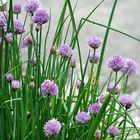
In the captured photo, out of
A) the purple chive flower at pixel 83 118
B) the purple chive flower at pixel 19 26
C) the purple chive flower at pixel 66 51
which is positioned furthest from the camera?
the purple chive flower at pixel 19 26

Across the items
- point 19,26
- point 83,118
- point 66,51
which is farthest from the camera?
point 19,26

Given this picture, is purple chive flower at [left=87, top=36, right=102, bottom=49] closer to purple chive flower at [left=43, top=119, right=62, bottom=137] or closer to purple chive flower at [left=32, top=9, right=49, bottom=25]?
purple chive flower at [left=32, top=9, right=49, bottom=25]

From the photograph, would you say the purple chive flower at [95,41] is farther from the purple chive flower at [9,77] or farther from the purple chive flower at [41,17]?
the purple chive flower at [9,77]

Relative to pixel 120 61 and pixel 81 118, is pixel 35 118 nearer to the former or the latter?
pixel 81 118

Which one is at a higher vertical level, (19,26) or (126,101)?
(19,26)

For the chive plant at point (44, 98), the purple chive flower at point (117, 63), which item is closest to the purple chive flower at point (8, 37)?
the chive plant at point (44, 98)

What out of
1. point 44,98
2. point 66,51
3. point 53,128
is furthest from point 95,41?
point 53,128

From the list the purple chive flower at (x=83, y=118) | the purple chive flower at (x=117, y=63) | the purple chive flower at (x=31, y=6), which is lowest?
the purple chive flower at (x=83, y=118)

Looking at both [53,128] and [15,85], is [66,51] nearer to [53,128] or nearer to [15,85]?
[15,85]

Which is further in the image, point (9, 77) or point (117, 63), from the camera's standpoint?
point (9, 77)

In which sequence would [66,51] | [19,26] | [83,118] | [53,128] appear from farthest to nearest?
[19,26] → [66,51] → [83,118] → [53,128]

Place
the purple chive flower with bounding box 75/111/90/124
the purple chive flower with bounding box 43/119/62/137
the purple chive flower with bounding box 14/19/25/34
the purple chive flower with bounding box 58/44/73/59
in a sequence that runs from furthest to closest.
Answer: the purple chive flower with bounding box 14/19/25/34, the purple chive flower with bounding box 58/44/73/59, the purple chive flower with bounding box 75/111/90/124, the purple chive flower with bounding box 43/119/62/137

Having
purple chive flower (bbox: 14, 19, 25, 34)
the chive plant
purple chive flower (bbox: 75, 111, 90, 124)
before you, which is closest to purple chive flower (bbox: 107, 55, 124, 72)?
the chive plant

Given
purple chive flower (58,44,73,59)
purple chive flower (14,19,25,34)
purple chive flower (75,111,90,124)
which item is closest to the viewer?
purple chive flower (75,111,90,124)
